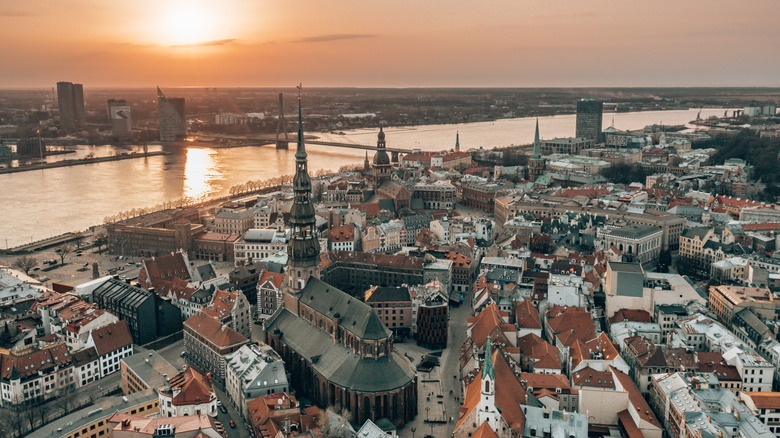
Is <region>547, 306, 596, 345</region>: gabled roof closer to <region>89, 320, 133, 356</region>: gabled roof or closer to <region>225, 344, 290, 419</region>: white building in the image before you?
<region>225, 344, 290, 419</region>: white building

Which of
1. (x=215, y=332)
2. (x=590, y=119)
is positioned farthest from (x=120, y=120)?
(x=215, y=332)

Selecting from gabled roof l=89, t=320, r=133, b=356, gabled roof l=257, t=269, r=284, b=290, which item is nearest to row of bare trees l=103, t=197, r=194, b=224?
gabled roof l=257, t=269, r=284, b=290

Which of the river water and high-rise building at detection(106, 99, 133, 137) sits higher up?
high-rise building at detection(106, 99, 133, 137)

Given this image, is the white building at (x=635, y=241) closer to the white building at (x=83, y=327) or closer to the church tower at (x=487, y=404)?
the church tower at (x=487, y=404)

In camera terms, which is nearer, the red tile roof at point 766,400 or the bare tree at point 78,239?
the red tile roof at point 766,400

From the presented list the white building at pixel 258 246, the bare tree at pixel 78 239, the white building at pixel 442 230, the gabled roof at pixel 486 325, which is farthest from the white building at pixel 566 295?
the bare tree at pixel 78 239
